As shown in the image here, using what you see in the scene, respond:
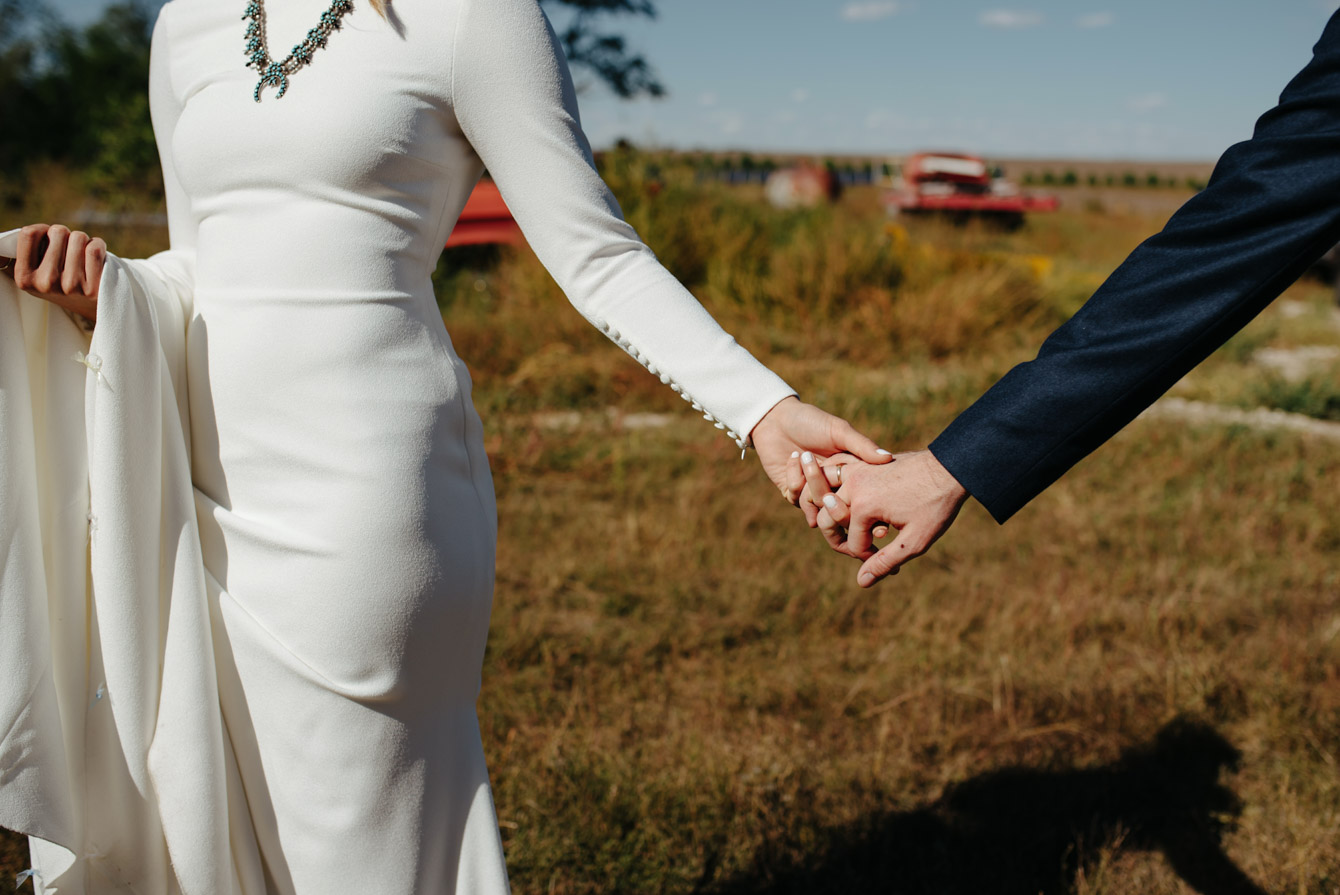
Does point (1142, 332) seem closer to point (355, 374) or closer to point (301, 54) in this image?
point (355, 374)

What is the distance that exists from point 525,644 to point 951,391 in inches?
165

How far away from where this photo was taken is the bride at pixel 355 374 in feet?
4.28

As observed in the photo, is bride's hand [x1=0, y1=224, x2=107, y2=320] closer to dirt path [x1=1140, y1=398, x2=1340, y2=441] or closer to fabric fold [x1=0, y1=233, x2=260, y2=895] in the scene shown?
fabric fold [x1=0, y1=233, x2=260, y2=895]

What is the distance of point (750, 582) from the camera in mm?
4062

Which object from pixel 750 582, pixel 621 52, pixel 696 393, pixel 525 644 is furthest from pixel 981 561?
pixel 621 52

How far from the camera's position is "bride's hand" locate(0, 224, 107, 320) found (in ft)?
4.33

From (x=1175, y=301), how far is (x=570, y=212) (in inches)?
36.6

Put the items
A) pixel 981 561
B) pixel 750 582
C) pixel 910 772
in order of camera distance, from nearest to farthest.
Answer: pixel 910 772 < pixel 750 582 < pixel 981 561

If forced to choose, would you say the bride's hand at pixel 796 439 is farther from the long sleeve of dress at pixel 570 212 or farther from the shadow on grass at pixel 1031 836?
the shadow on grass at pixel 1031 836

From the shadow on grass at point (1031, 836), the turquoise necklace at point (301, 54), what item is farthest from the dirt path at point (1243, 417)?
the turquoise necklace at point (301, 54)

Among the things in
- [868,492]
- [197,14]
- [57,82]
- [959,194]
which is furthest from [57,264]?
[57,82]

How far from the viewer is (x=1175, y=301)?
58.7 inches

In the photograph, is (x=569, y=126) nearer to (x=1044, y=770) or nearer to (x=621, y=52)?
(x=1044, y=770)

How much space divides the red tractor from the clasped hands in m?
18.1
